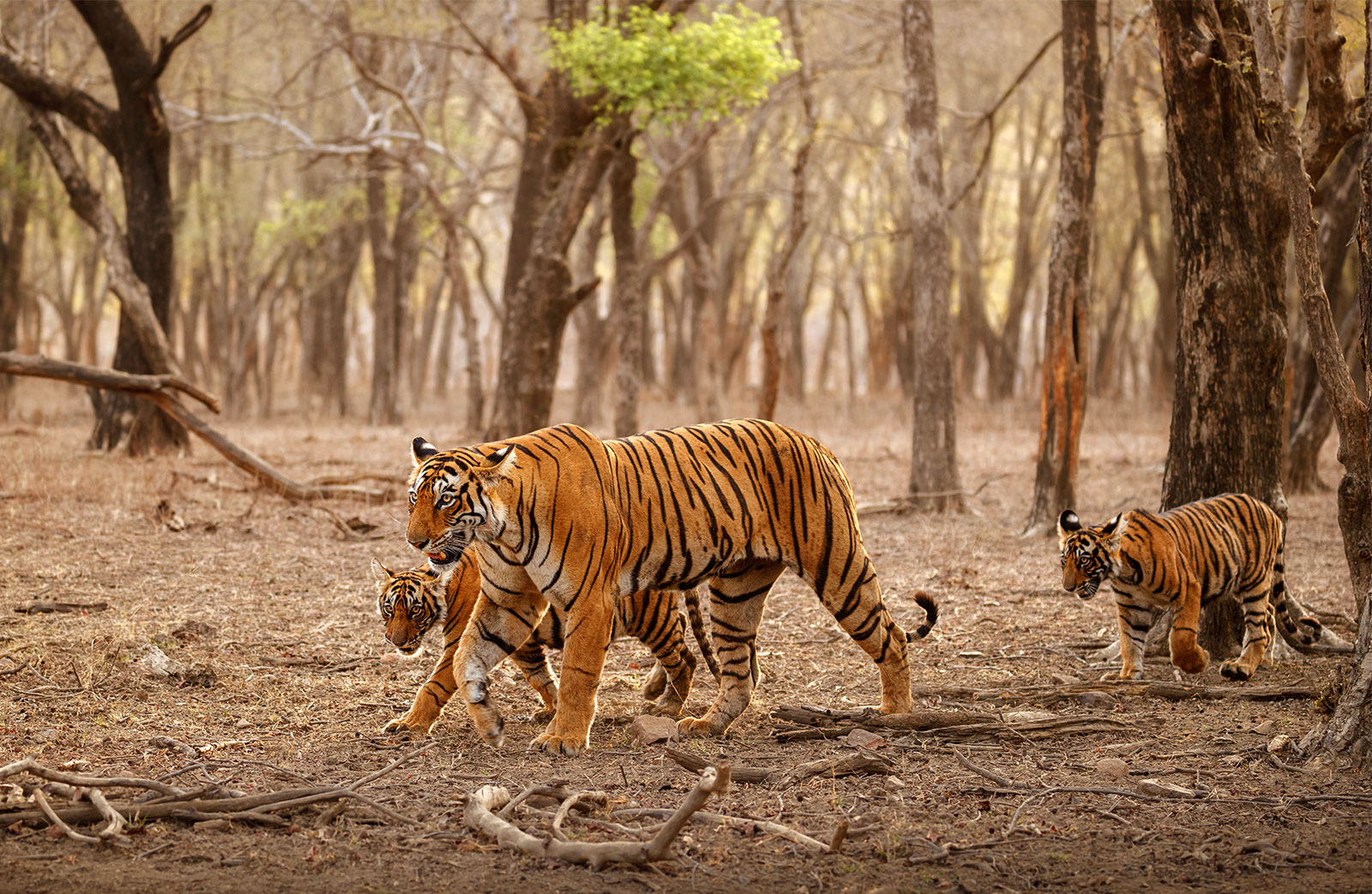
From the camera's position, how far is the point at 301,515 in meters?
10.9

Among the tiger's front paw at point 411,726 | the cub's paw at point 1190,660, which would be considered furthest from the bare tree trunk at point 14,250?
the cub's paw at point 1190,660

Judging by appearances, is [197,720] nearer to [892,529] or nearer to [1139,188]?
[892,529]

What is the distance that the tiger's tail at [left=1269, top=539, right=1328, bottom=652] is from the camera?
6656 mm

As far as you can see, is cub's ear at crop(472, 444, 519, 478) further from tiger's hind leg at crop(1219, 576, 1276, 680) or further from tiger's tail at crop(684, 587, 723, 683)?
tiger's hind leg at crop(1219, 576, 1276, 680)

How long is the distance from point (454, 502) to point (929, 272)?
8263 mm

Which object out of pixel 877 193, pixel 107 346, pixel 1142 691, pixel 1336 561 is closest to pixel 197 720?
pixel 1142 691

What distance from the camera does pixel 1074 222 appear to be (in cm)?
1009

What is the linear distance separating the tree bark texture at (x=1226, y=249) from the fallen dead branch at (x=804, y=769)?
10.4 ft

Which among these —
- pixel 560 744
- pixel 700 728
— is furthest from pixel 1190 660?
pixel 560 744

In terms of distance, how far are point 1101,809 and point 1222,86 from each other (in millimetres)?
4120

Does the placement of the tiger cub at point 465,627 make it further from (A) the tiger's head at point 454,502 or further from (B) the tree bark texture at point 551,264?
(B) the tree bark texture at point 551,264

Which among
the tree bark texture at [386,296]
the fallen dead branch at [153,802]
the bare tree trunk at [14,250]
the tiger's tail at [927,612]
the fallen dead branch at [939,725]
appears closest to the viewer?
the fallen dead branch at [153,802]

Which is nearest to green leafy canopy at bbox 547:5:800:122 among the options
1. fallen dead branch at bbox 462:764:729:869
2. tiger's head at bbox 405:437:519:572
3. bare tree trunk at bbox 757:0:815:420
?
bare tree trunk at bbox 757:0:815:420

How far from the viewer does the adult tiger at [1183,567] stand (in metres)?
6.02
